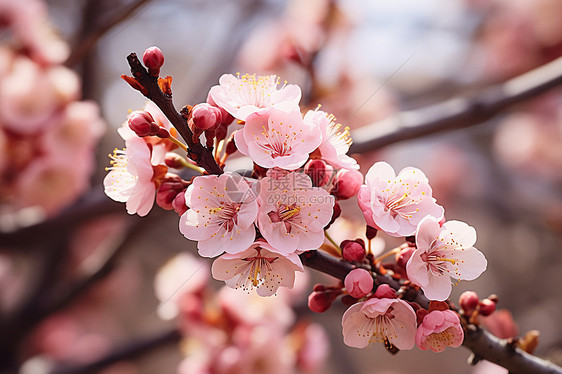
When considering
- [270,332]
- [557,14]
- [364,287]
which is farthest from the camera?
[557,14]

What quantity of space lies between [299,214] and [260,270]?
134 millimetres

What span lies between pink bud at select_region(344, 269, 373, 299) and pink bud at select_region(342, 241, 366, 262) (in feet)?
0.13

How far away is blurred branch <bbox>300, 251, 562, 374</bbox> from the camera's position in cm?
90

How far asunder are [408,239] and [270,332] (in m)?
1.18

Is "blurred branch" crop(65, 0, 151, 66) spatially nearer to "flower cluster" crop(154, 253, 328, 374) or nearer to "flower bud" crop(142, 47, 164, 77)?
"flower bud" crop(142, 47, 164, 77)

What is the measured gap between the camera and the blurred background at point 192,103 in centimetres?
211

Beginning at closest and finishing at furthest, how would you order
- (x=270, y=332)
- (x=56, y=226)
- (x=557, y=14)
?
1. (x=270, y=332)
2. (x=56, y=226)
3. (x=557, y=14)

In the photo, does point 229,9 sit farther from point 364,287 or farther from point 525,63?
point 364,287

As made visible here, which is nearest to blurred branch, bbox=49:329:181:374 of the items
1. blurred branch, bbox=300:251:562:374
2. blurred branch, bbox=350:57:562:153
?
blurred branch, bbox=350:57:562:153

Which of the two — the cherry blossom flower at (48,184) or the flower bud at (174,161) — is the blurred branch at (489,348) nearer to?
the flower bud at (174,161)

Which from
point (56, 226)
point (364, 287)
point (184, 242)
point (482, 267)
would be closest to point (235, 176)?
point (364, 287)

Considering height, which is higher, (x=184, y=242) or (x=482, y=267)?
(x=482, y=267)

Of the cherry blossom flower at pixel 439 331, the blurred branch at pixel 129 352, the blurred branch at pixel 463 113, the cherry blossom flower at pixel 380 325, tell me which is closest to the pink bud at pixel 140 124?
the cherry blossom flower at pixel 380 325

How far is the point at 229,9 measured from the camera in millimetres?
4016
